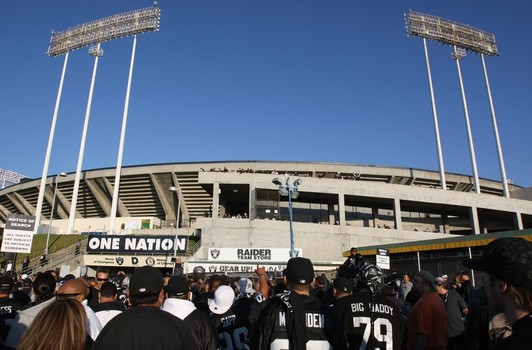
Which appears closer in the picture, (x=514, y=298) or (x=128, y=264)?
(x=514, y=298)

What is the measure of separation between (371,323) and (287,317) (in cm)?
131

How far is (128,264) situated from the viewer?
32406mm

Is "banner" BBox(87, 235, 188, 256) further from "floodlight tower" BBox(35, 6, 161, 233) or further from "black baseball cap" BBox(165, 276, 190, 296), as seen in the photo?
"black baseball cap" BBox(165, 276, 190, 296)

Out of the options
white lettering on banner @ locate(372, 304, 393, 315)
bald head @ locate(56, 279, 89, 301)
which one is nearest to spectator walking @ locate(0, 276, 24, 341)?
bald head @ locate(56, 279, 89, 301)

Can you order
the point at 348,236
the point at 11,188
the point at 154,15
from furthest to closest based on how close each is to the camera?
the point at 11,188, the point at 154,15, the point at 348,236

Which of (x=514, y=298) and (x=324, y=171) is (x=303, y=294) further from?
(x=324, y=171)

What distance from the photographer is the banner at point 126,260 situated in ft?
107

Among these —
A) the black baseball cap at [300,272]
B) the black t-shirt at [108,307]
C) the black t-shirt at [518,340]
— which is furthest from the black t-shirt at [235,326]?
the black t-shirt at [518,340]

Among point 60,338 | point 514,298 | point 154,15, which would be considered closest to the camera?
point 514,298

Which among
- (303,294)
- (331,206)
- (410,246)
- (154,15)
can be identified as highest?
(154,15)

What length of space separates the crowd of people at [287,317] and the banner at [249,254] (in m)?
25.9

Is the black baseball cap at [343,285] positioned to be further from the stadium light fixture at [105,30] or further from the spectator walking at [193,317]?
the stadium light fixture at [105,30]

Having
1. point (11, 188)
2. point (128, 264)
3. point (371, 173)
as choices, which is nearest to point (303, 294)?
point (128, 264)

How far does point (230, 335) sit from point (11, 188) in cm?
7786
